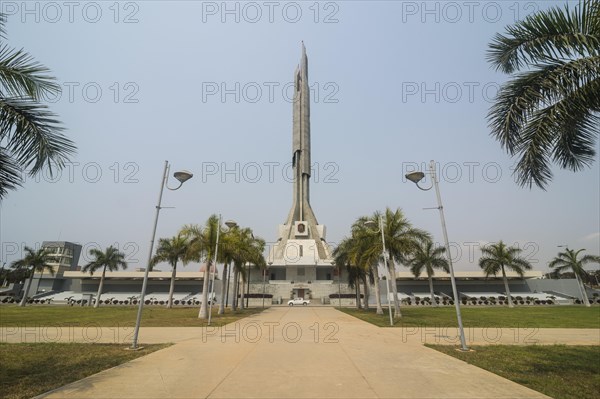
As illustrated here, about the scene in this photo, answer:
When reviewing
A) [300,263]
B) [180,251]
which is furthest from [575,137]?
[300,263]

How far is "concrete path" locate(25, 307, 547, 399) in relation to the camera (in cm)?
626

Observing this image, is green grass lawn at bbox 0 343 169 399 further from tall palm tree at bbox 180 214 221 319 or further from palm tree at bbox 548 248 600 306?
palm tree at bbox 548 248 600 306

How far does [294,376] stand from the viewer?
7.52 metres

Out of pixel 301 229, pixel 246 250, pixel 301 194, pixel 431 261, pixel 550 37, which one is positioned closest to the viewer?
pixel 550 37

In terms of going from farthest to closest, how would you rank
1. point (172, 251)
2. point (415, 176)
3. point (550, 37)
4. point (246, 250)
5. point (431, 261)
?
point (431, 261) < point (172, 251) < point (246, 250) < point (415, 176) < point (550, 37)

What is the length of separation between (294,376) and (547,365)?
22.9ft

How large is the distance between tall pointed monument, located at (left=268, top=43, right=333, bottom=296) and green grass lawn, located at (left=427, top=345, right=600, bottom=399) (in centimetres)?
5435

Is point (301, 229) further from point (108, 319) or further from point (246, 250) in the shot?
point (108, 319)

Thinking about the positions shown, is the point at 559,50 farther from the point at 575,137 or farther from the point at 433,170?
the point at 433,170

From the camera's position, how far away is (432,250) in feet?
171

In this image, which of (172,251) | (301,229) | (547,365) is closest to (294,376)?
(547,365)

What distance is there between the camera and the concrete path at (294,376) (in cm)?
626

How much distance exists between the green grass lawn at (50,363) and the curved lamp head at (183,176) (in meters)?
6.50

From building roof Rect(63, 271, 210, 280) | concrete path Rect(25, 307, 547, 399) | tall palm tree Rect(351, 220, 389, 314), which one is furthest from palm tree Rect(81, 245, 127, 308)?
concrete path Rect(25, 307, 547, 399)
